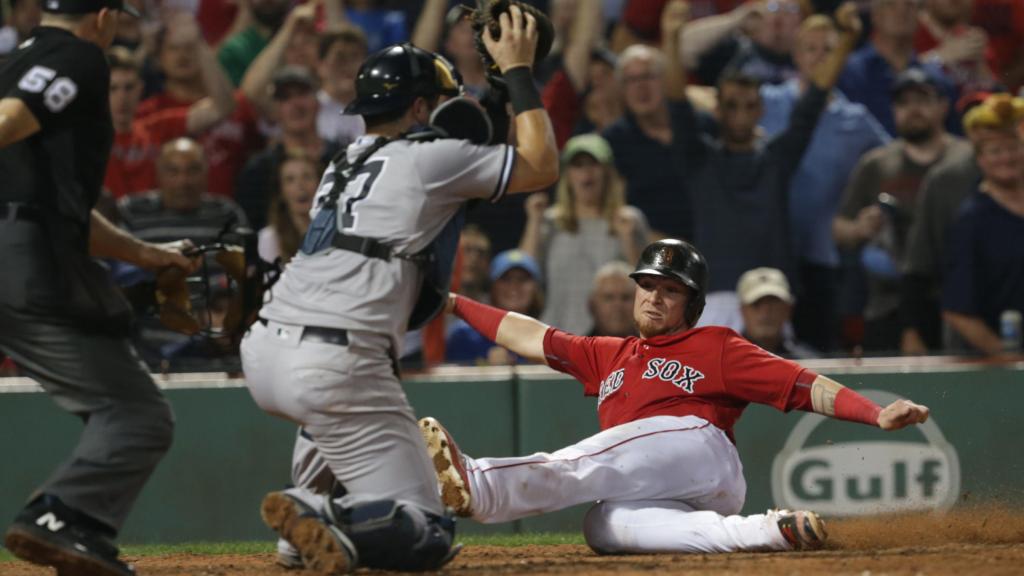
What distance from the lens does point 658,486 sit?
604cm

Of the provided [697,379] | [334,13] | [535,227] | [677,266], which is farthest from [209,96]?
[697,379]

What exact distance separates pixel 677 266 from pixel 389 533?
1874 millimetres

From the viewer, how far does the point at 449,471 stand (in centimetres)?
584

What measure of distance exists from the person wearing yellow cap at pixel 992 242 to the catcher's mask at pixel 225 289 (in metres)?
5.25

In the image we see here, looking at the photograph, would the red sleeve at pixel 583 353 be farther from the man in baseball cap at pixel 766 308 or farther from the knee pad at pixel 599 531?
the man in baseball cap at pixel 766 308

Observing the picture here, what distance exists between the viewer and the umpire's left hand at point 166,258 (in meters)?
5.79

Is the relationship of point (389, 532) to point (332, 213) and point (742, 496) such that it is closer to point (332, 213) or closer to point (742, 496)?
point (332, 213)

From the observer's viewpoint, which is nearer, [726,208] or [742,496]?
[742,496]

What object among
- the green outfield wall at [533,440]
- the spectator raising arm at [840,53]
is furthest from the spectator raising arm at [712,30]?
the green outfield wall at [533,440]

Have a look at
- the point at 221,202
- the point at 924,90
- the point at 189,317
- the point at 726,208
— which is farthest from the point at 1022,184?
the point at 189,317

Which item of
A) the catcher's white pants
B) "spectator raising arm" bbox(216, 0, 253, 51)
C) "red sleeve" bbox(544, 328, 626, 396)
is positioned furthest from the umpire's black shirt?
"spectator raising arm" bbox(216, 0, 253, 51)

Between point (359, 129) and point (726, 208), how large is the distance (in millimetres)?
2525

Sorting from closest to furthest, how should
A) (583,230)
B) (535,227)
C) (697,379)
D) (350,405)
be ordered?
1. (350,405)
2. (697,379)
3. (583,230)
4. (535,227)

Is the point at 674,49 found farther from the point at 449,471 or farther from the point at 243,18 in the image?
the point at 449,471
